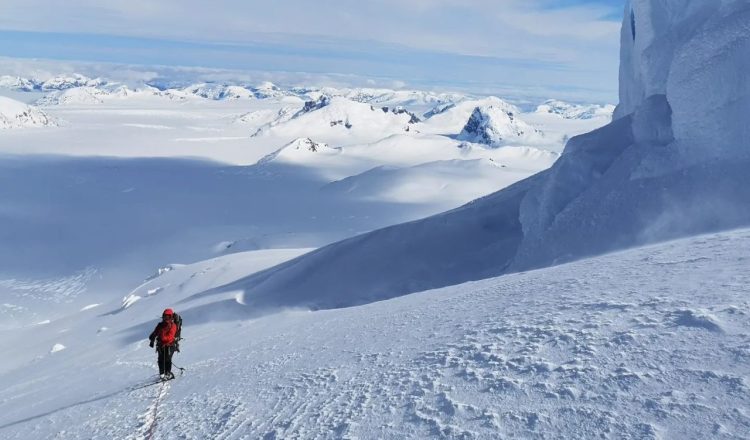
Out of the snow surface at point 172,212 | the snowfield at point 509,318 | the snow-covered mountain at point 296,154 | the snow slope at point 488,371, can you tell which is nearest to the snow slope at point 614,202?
the snowfield at point 509,318

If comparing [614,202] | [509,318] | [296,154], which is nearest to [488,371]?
[509,318]

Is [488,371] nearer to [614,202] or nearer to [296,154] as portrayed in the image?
[614,202]

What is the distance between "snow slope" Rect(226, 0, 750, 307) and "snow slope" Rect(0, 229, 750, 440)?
5548mm

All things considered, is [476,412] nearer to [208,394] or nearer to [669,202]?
[208,394]

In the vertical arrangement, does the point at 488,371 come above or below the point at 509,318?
below

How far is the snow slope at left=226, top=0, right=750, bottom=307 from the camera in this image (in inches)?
666

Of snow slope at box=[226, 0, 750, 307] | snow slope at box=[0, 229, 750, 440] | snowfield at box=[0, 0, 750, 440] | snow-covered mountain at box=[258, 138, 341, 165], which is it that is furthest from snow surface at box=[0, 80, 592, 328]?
snow slope at box=[0, 229, 750, 440]

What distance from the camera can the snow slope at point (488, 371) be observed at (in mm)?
5809

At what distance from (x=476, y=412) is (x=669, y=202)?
13.2m

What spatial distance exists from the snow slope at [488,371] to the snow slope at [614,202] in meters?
5.55

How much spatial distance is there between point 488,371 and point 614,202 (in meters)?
13.0

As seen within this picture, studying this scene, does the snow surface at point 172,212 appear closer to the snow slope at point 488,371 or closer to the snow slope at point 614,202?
the snow slope at point 614,202

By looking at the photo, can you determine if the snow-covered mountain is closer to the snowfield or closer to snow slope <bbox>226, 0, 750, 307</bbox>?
the snowfield

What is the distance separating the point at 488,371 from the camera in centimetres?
707
